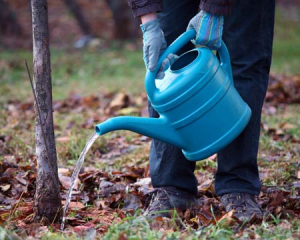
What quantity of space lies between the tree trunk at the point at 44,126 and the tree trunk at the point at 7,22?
32.4 ft

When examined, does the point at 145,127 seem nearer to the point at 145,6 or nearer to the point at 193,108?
the point at 193,108

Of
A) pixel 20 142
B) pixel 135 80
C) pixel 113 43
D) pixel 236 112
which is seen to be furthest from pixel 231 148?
pixel 113 43

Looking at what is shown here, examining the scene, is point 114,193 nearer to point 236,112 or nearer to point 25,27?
point 236,112

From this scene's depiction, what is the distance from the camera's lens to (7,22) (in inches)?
475

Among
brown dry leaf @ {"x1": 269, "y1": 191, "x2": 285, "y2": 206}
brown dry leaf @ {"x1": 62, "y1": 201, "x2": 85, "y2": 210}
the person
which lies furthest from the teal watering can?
brown dry leaf @ {"x1": 62, "y1": 201, "x2": 85, "y2": 210}

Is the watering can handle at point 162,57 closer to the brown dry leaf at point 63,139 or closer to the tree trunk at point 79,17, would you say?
the brown dry leaf at point 63,139

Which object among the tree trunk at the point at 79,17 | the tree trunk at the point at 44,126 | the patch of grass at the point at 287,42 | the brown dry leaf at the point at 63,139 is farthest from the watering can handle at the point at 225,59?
the tree trunk at the point at 79,17

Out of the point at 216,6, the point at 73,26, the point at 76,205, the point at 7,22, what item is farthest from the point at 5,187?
the point at 73,26

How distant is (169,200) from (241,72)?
2.19 feet

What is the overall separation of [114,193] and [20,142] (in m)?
1.13

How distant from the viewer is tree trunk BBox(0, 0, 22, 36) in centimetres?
1160

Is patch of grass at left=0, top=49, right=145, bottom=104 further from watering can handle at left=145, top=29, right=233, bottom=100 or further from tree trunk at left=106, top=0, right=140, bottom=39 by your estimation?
watering can handle at left=145, top=29, right=233, bottom=100

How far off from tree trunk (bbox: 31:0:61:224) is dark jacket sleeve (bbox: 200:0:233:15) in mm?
650

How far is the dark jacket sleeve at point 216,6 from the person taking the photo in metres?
2.02
